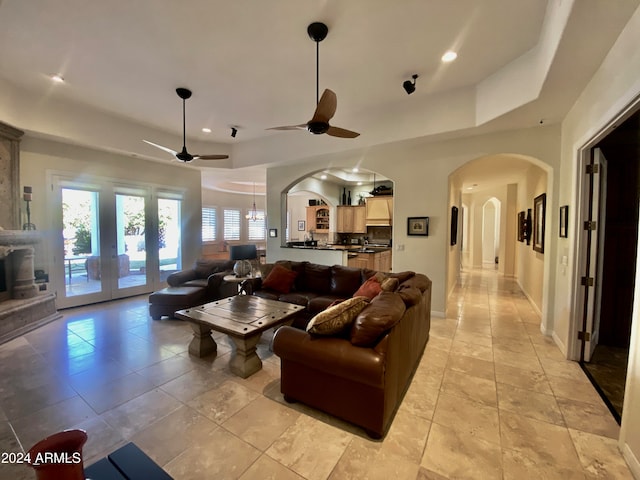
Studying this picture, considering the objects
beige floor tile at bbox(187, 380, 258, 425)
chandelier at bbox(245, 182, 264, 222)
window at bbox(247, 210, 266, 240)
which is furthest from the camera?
window at bbox(247, 210, 266, 240)

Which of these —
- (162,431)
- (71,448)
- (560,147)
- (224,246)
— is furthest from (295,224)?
(71,448)

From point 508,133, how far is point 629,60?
2.08 m

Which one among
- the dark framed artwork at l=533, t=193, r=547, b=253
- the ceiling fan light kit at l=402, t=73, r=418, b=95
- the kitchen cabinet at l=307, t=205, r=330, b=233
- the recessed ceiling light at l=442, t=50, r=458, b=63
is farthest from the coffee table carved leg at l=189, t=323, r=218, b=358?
the kitchen cabinet at l=307, t=205, r=330, b=233

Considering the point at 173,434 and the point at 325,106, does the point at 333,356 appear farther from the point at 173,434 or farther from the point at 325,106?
the point at 325,106

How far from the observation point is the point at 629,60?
6.25ft

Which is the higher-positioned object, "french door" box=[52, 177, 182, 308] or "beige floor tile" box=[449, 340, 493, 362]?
"french door" box=[52, 177, 182, 308]

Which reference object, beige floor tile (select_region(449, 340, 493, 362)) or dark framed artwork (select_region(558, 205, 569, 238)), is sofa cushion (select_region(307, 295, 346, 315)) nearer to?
beige floor tile (select_region(449, 340, 493, 362))

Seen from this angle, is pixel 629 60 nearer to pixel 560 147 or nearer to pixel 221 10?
pixel 560 147

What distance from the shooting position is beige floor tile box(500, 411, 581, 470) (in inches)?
70.9

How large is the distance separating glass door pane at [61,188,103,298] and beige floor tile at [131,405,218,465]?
442 centimetres

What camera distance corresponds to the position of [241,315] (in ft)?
9.81

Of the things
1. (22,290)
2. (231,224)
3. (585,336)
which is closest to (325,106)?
(585,336)

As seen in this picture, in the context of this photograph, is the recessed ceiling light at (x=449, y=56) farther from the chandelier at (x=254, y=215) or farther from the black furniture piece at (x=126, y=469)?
the chandelier at (x=254, y=215)

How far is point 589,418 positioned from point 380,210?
243 inches
